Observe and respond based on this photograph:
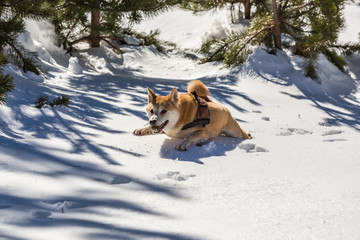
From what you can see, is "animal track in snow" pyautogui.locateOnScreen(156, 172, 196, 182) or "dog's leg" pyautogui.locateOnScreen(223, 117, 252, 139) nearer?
"animal track in snow" pyautogui.locateOnScreen(156, 172, 196, 182)

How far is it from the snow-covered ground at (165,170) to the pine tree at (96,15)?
1.19 m

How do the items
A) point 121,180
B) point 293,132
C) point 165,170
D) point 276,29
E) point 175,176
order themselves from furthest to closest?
point 276,29, point 293,132, point 165,170, point 175,176, point 121,180

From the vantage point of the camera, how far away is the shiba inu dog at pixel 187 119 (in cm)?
357

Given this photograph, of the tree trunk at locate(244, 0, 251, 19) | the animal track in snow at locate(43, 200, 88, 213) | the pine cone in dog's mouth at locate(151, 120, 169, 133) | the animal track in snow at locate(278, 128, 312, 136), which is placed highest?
the tree trunk at locate(244, 0, 251, 19)

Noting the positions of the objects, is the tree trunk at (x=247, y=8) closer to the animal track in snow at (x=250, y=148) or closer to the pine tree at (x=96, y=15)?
the pine tree at (x=96, y=15)

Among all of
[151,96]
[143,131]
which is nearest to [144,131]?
[143,131]

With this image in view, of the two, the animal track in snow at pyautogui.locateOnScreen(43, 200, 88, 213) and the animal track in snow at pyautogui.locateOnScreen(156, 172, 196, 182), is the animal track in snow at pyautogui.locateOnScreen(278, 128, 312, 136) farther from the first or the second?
the animal track in snow at pyautogui.locateOnScreen(43, 200, 88, 213)

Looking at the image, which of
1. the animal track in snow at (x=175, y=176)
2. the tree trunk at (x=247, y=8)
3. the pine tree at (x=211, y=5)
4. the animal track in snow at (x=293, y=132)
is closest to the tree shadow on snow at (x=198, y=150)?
the animal track in snow at (x=175, y=176)

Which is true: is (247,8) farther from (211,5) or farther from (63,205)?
(63,205)

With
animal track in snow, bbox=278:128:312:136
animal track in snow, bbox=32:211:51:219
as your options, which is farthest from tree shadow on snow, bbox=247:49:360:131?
animal track in snow, bbox=32:211:51:219

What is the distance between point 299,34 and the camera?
823 cm

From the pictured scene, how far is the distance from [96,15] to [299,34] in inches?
168

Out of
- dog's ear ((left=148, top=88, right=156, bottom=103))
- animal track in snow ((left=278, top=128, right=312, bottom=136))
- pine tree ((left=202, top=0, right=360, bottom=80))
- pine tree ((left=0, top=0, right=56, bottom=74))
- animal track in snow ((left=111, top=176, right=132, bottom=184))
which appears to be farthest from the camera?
pine tree ((left=202, top=0, right=360, bottom=80))

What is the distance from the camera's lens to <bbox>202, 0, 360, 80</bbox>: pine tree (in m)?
6.63
